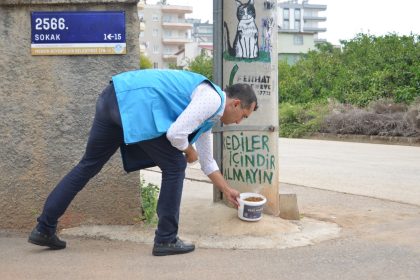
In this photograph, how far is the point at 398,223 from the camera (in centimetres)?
570

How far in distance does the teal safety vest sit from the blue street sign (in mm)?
865

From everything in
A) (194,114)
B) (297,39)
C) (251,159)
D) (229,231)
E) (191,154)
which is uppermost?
(297,39)

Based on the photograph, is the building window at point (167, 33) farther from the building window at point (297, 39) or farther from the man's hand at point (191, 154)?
the man's hand at point (191, 154)

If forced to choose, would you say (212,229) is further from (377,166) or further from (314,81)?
(314,81)

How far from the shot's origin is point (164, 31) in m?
113

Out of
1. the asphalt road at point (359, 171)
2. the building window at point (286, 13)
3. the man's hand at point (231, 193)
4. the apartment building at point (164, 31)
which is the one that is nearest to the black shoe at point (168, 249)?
the man's hand at point (231, 193)

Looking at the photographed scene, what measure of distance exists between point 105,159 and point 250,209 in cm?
123

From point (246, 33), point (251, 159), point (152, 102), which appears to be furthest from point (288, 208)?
point (152, 102)

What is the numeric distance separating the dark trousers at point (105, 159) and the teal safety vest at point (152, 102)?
0.09m

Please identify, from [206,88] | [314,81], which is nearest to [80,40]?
[206,88]

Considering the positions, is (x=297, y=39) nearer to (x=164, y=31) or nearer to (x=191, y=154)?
(x=164, y=31)

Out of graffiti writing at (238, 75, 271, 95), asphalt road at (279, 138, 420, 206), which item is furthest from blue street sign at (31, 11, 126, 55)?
asphalt road at (279, 138, 420, 206)

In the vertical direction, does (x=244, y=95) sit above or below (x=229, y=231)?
above

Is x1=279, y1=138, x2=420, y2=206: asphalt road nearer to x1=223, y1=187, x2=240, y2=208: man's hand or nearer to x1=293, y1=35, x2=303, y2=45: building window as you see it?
x1=223, y1=187, x2=240, y2=208: man's hand
